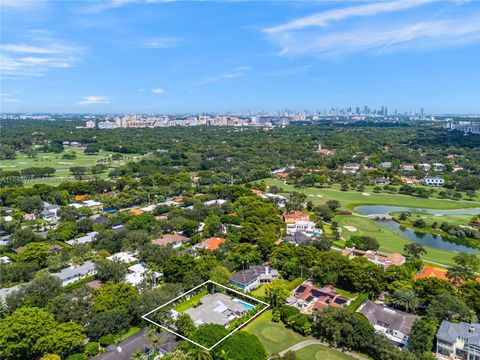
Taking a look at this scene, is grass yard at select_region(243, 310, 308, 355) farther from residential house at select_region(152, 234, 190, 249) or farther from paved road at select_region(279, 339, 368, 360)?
residential house at select_region(152, 234, 190, 249)

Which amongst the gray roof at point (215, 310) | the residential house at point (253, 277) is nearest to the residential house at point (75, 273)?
the gray roof at point (215, 310)

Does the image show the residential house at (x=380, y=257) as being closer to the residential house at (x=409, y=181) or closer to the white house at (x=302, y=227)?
the white house at (x=302, y=227)

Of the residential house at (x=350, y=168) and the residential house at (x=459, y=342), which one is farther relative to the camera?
the residential house at (x=350, y=168)

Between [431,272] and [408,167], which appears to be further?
[408,167]

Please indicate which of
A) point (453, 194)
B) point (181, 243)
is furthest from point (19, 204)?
point (453, 194)

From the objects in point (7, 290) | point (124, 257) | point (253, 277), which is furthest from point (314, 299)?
point (7, 290)

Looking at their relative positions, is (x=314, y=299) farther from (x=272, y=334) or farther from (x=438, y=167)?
(x=438, y=167)
